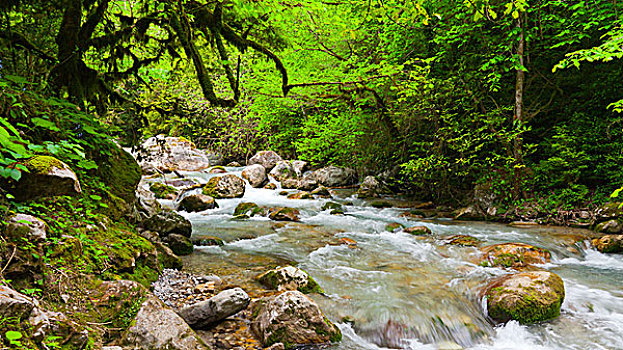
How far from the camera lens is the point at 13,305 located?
1.58m

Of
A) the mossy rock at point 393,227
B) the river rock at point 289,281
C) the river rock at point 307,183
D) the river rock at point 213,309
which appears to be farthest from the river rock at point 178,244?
the river rock at point 307,183

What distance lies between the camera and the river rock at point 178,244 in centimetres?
545

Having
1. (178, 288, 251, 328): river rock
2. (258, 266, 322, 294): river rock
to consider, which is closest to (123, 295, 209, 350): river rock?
(178, 288, 251, 328): river rock

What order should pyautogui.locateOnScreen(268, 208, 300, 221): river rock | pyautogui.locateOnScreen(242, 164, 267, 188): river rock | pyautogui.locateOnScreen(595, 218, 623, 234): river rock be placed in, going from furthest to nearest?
pyautogui.locateOnScreen(242, 164, 267, 188): river rock
pyautogui.locateOnScreen(268, 208, 300, 221): river rock
pyautogui.locateOnScreen(595, 218, 623, 234): river rock

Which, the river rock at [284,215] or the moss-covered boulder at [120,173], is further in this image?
the river rock at [284,215]

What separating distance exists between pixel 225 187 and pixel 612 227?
11.6 meters

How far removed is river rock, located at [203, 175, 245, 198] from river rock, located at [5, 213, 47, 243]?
10151mm

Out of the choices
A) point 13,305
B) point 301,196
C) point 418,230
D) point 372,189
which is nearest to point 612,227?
point 418,230

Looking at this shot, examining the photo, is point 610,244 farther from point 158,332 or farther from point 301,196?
point 301,196

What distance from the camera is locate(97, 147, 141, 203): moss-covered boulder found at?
4.52m

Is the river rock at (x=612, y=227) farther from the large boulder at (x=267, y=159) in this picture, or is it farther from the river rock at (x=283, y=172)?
the large boulder at (x=267, y=159)

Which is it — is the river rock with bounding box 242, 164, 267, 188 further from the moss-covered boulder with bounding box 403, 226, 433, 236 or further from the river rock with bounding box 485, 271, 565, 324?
the river rock with bounding box 485, 271, 565, 324

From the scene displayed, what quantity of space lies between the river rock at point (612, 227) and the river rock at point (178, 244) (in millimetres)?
8858

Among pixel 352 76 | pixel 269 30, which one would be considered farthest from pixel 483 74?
pixel 269 30
